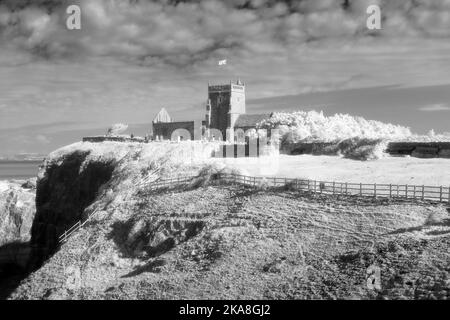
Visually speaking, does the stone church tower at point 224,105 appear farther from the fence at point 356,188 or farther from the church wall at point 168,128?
the fence at point 356,188

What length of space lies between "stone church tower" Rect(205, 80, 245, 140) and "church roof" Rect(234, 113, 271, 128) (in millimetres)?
1136

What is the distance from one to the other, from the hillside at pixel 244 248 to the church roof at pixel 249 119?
47.8 m

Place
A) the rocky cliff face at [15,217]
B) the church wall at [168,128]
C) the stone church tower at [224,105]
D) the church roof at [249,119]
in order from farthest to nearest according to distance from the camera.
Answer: the stone church tower at [224,105] → the church wall at [168,128] → the church roof at [249,119] → the rocky cliff face at [15,217]

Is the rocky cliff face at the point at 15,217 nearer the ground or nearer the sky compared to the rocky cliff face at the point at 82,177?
nearer the ground

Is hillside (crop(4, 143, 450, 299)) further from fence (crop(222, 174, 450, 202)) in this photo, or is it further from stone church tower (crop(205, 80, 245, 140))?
stone church tower (crop(205, 80, 245, 140))

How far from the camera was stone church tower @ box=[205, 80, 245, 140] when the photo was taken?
85750 millimetres

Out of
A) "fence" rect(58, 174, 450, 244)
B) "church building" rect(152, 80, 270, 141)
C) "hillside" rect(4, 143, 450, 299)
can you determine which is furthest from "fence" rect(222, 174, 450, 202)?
"church building" rect(152, 80, 270, 141)

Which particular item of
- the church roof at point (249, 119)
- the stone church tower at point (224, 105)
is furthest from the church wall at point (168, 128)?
the church roof at point (249, 119)

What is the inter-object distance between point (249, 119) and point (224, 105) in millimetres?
7429

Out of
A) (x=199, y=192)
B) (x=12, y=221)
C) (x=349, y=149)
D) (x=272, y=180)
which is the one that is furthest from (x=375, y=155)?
(x=12, y=221)

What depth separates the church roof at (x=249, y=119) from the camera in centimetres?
7925

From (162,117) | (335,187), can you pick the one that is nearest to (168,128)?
(162,117)

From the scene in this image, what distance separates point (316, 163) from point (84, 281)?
2479cm

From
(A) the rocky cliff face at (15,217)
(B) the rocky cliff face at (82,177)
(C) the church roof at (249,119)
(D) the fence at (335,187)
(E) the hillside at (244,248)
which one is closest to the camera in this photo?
(E) the hillside at (244,248)
